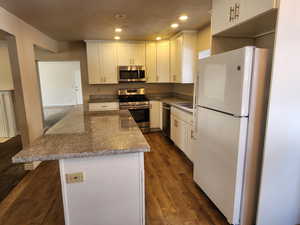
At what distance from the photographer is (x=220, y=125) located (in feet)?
6.15

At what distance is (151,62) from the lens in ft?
16.1

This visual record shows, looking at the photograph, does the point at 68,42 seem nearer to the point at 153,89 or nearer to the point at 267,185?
the point at 153,89

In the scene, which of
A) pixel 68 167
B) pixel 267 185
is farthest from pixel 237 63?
pixel 68 167

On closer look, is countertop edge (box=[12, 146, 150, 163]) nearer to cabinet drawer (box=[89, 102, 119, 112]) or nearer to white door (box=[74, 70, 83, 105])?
cabinet drawer (box=[89, 102, 119, 112])

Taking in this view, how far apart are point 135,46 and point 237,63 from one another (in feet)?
11.8

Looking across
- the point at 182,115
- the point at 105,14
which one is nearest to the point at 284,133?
the point at 182,115

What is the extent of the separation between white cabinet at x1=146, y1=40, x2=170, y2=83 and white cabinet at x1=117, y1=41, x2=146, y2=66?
16 cm

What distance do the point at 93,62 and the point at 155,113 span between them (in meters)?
2.04

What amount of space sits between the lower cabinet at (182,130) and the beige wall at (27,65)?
257 cm

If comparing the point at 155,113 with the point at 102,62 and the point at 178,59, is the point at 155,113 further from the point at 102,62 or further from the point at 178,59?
the point at 102,62

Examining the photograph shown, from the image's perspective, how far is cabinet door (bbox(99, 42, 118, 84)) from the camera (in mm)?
4648

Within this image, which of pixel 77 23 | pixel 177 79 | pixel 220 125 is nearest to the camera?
pixel 220 125

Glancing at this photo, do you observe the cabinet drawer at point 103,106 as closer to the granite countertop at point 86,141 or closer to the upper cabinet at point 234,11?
the granite countertop at point 86,141

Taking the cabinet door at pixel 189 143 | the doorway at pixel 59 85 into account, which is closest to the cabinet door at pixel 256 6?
the cabinet door at pixel 189 143
